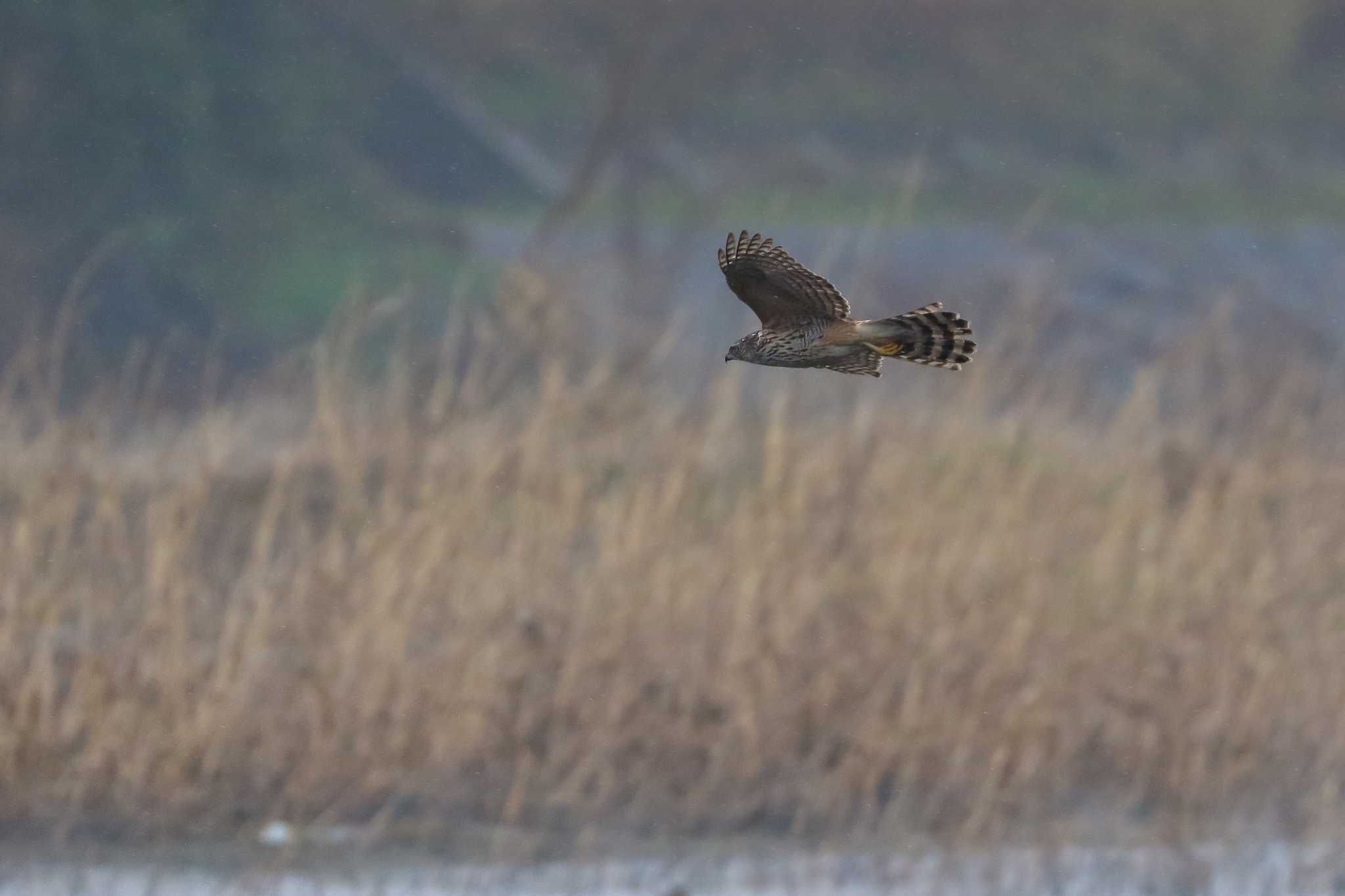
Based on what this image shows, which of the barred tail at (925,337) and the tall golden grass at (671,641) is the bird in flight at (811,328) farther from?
the tall golden grass at (671,641)

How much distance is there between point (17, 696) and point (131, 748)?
302 mm

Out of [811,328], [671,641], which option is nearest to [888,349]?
[811,328]

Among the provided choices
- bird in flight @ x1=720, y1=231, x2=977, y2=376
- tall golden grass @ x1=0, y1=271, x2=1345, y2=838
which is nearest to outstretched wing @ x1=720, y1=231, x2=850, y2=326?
bird in flight @ x1=720, y1=231, x2=977, y2=376

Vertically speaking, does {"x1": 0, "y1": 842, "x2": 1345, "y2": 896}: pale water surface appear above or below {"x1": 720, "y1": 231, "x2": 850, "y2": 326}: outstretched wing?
below

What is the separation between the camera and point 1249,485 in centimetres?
430

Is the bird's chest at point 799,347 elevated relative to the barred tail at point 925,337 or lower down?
lower down

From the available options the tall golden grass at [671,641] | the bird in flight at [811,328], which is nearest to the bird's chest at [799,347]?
the bird in flight at [811,328]

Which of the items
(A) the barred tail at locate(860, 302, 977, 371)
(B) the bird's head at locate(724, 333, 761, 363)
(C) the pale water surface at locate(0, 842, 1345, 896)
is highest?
(A) the barred tail at locate(860, 302, 977, 371)

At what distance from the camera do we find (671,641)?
157 inches

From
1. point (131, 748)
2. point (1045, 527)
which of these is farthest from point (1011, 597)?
point (131, 748)

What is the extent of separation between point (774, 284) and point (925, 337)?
44 mm

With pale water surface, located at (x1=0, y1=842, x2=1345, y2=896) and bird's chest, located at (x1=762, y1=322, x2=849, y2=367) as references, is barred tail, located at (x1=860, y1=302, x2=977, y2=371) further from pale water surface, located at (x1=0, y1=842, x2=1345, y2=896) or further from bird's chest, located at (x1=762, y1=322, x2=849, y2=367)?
pale water surface, located at (x1=0, y1=842, x2=1345, y2=896)

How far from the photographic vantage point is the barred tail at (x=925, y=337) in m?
0.36

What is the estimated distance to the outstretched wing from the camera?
360mm
